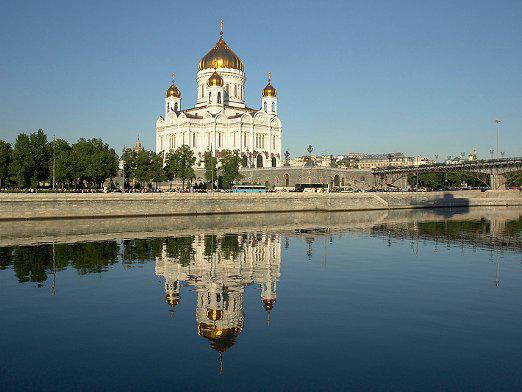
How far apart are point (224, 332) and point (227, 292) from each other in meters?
5.80

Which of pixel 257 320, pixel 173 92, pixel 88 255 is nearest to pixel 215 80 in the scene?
pixel 173 92

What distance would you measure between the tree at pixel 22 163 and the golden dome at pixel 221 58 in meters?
54.2

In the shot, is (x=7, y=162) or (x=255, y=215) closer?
(x=255, y=215)

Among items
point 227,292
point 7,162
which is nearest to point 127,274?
point 227,292

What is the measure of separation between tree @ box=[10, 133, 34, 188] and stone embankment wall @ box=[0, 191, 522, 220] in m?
20.1

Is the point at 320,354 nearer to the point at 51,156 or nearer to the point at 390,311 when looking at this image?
the point at 390,311

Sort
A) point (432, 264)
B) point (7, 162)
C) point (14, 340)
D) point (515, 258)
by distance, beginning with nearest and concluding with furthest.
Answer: point (14, 340)
point (432, 264)
point (515, 258)
point (7, 162)

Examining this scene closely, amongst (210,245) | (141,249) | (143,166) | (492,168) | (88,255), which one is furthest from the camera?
(492,168)

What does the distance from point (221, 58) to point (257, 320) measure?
108 m

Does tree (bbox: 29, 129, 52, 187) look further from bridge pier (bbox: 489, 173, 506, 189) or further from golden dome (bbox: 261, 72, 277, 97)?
bridge pier (bbox: 489, 173, 506, 189)

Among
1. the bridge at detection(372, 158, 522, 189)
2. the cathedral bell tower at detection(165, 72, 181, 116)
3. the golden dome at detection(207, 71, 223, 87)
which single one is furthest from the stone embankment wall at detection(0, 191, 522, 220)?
the cathedral bell tower at detection(165, 72, 181, 116)

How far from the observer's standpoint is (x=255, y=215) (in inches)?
2790

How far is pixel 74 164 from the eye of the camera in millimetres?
80750

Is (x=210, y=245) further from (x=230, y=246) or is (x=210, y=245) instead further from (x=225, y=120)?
(x=225, y=120)
